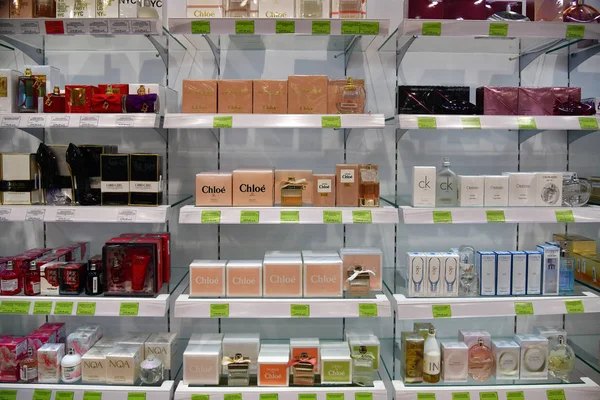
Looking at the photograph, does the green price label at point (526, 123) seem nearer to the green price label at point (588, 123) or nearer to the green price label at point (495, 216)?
the green price label at point (588, 123)

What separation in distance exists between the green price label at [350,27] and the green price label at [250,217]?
1.01 m

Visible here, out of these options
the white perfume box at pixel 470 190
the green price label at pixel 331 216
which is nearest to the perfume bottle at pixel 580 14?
the white perfume box at pixel 470 190

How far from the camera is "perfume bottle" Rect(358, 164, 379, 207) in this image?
2.75m

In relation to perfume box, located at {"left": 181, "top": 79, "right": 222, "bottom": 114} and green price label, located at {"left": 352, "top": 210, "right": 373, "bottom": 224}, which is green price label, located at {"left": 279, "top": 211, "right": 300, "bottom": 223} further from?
Answer: perfume box, located at {"left": 181, "top": 79, "right": 222, "bottom": 114}

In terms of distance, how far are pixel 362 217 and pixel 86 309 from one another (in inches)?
57.4

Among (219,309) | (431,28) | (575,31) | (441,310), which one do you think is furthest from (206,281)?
(575,31)

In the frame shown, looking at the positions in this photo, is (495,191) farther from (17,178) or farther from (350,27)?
(17,178)

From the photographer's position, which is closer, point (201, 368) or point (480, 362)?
point (201, 368)

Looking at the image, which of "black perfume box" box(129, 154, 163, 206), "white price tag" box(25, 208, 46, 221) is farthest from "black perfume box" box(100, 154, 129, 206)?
"white price tag" box(25, 208, 46, 221)

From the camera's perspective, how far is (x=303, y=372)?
2.67 metres

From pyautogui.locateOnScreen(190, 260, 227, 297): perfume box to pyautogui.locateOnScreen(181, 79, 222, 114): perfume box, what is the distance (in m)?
0.80

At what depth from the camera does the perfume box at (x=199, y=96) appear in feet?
8.96

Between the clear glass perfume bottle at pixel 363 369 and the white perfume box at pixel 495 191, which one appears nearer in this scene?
the clear glass perfume bottle at pixel 363 369

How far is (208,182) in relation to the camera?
273cm
